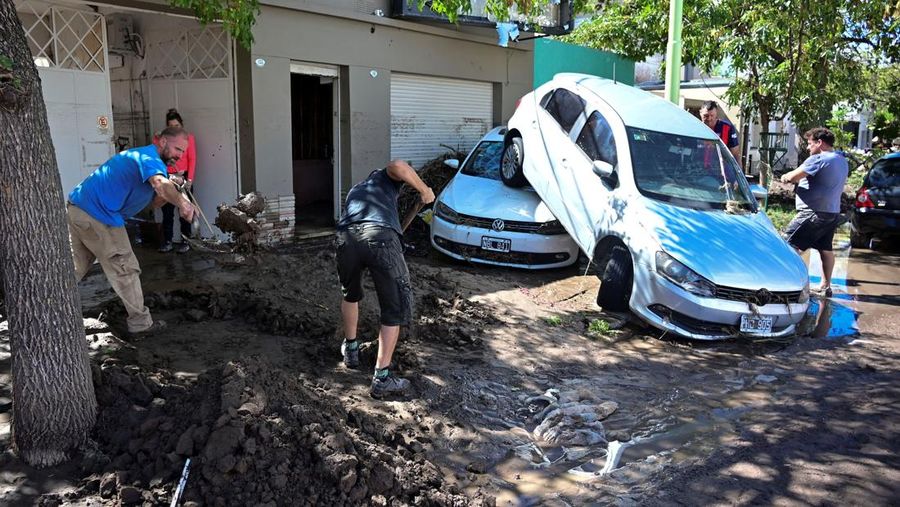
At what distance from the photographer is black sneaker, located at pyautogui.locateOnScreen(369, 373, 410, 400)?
5.01 metres

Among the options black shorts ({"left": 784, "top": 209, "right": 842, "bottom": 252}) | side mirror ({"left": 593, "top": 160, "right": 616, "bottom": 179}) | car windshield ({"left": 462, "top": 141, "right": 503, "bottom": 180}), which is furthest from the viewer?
car windshield ({"left": 462, "top": 141, "right": 503, "bottom": 180})

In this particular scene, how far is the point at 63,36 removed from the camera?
855 cm

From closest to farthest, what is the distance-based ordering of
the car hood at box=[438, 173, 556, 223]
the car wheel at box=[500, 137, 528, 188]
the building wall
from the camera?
the car hood at box=[438, 173, 556, 223] < the car wheel at box=[500, 137, 528, 188] < the building wall

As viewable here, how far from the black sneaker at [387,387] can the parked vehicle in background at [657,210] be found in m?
2.85

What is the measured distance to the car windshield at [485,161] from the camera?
402 inches

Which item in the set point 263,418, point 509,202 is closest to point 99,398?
point 263,418

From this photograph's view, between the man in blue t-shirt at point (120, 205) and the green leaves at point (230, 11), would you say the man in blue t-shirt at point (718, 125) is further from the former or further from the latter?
the man in blue t-shirt at point (120, 205)

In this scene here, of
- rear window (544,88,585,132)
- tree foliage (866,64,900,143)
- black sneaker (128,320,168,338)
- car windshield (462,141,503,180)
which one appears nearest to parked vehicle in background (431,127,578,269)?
car windshield (462,141,503,180)

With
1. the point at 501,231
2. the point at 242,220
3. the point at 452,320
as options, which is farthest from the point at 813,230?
the point at 242,220

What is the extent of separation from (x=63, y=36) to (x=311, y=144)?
5128mm

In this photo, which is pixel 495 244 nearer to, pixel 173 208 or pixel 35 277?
pixel 173 208

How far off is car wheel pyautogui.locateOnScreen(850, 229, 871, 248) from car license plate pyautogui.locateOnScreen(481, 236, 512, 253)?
6.67 metres

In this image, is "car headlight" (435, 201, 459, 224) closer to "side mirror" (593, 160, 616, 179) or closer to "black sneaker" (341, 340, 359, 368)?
"side mirror" (593, 160, 616, 179)

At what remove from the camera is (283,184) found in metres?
10.1
